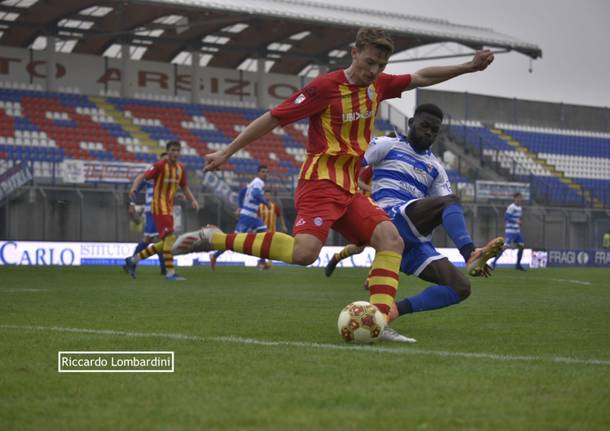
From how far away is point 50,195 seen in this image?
28922mm

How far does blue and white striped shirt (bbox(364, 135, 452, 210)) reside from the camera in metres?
9.02

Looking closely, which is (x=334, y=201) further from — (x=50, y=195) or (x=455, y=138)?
(x=455, y=138)

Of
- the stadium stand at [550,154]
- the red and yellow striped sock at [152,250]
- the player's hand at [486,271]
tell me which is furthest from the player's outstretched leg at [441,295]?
the stadium stand at [550,154]

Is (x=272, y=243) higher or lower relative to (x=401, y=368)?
higher

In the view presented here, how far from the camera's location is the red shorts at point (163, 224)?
18.0m

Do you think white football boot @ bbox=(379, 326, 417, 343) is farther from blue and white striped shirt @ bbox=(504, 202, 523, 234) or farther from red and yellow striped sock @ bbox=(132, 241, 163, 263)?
blue and white striped shirt @ bbox=(504, 202, 523, 234)

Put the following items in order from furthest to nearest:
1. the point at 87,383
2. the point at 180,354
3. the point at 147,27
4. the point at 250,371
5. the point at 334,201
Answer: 1. the point at 147,27
2. the point at 334,201
3. the point at 180,354
4. the point at 250,371
5. the point at 87,383

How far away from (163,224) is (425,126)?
9.67 metres

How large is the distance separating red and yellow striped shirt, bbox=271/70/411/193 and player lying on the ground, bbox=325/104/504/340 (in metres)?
1.09

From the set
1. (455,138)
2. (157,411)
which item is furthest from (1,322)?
(455,138)

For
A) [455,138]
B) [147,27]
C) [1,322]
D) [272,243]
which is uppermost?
[147,27]

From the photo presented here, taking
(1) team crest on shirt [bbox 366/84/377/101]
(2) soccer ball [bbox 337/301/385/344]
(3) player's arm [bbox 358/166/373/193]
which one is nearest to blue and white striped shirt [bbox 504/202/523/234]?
(3) player's arm [bbox 358/166/373/193]

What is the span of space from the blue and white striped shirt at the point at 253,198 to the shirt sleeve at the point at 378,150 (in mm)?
14751

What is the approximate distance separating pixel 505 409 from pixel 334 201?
2.99 meters
